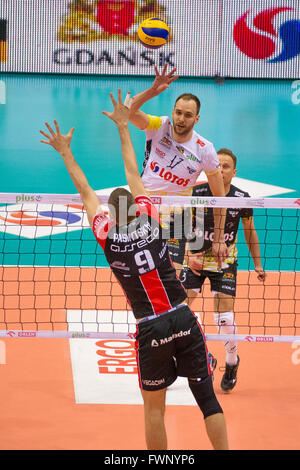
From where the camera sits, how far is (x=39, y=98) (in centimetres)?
2086

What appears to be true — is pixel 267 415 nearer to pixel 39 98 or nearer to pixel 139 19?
pixel 39 98

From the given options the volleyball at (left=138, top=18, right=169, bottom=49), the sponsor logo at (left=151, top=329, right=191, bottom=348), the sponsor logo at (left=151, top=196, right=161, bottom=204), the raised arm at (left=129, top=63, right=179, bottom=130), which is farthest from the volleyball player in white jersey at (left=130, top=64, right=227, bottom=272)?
the volleyball at (left=138, top=18, right=169, bottom=49)

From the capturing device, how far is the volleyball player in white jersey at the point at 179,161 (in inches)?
264

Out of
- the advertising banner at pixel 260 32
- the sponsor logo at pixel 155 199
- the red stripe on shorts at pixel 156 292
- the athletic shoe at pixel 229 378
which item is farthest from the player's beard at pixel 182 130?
the advertising banner at pixel 260 32

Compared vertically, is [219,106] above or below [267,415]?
above

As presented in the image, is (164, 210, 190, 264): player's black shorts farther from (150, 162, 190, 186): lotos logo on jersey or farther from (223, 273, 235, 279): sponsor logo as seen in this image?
(223, 273, 235, 279): sponsor logo

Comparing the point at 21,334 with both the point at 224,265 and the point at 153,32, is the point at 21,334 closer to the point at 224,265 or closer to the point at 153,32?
the point at 224,265

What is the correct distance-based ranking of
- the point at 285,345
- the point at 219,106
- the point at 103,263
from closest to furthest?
the point at 285,345
the point at 103,263
the point at 219,106

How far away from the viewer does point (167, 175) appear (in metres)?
6.81

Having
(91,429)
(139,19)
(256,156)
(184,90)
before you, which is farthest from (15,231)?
(139,19)

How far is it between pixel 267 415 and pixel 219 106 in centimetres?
1536

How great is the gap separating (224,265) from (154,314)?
2.07 meters

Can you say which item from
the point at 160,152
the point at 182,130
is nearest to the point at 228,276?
the point at 160,152

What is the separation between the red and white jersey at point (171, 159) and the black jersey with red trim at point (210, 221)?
0.39 m
